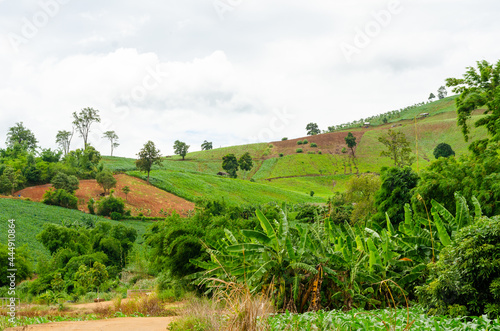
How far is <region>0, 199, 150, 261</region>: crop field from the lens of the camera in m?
26.3

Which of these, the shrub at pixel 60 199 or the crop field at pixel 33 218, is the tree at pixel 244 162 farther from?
the shrub at pixel 60 199

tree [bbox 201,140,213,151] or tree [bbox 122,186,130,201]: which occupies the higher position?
tree [bbox 201,140,213,151]

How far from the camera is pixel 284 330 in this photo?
3920 millimetres

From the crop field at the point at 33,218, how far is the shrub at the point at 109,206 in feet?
6.82

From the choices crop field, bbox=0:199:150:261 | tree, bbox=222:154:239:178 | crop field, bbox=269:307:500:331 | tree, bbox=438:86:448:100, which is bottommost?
crop field, bbox=0:199:150:261

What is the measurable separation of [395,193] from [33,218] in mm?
29491

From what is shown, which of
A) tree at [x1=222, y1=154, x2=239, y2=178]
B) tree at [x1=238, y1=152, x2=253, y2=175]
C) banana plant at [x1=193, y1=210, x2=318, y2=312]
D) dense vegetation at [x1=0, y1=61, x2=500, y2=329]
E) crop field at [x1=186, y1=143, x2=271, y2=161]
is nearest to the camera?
dense vegetation at [x1=0, y1=61, x2=500, y2=329]

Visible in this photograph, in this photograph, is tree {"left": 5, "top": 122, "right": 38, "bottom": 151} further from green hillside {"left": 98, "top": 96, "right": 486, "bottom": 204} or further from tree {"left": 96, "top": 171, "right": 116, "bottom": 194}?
tree {"left": 96, "top": 171, "right": 116, "bottom": 194}

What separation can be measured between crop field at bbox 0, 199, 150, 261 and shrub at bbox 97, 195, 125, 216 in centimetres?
208

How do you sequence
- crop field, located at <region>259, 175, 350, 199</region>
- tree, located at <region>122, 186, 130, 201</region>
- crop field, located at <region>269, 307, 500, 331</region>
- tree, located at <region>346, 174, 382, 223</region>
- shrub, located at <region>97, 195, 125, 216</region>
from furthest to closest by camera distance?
crop field, located at <region>259, 175, 350, 199</region>
tree, located at <region>122, 186, 130, 201</region>
shrub, located at <region>97, 195, 125, 216</region>
tree, located at <region>346, 174, 382, 223</region>
crop field, located at <region>269, 307, 500, 331</region>

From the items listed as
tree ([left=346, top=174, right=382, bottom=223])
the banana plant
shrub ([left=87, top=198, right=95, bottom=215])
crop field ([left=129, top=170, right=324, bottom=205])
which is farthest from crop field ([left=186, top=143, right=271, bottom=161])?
the banana plant

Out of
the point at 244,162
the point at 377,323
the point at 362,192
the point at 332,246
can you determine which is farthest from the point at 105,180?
the point at 377,323

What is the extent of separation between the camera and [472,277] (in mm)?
4434

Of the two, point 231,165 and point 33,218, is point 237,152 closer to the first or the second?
A: point 231,165
